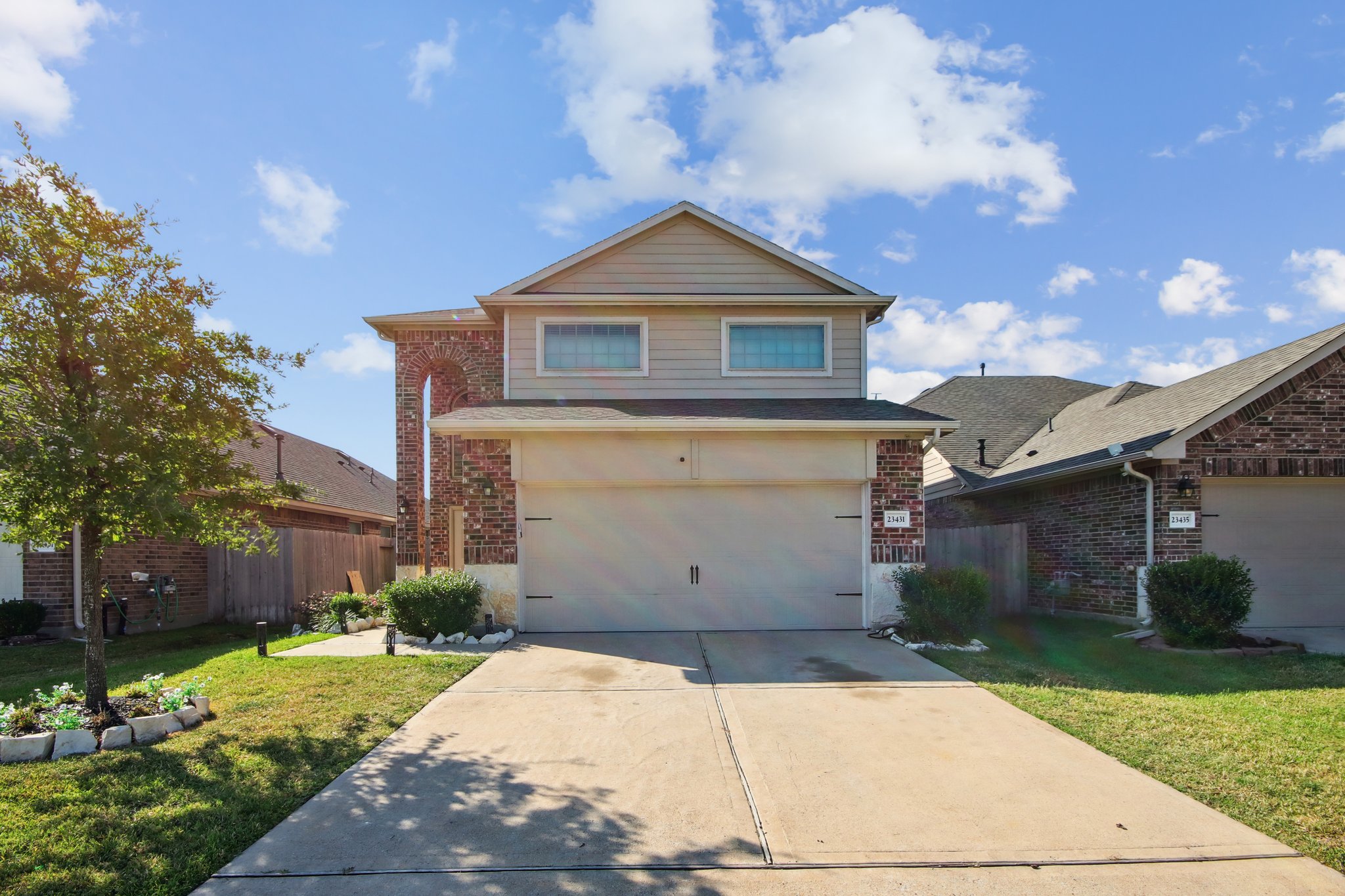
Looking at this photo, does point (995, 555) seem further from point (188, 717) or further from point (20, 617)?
point (20, 617)

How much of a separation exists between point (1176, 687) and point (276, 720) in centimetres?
840

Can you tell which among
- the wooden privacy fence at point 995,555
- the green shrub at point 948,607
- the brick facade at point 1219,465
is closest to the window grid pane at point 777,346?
the wooden privacy fence at point 995,555

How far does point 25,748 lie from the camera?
5305mm

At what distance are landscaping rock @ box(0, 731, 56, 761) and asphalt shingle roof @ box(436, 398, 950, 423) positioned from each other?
583 centimetres

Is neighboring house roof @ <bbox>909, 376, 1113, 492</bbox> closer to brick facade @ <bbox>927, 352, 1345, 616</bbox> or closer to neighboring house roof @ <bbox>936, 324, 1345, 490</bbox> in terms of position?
neighboring house roof @ <bbox>936, 324, 1345, 490</bbox>

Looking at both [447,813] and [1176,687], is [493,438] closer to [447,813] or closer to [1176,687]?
[447,813]

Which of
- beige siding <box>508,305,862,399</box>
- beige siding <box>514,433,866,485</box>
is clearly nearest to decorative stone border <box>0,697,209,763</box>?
beige siding <box>514,433,866,485</box>

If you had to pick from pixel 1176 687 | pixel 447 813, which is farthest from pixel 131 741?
pixel 1176 687

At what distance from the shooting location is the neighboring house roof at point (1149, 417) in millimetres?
10789

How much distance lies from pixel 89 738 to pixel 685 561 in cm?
704

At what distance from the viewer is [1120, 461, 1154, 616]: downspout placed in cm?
1080

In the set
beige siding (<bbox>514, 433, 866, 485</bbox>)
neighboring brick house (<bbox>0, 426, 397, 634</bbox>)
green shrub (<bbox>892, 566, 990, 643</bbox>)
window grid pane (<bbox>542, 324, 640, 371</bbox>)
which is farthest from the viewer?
window grid pane (<bbox>542, 324, 640, 371</bbox>)

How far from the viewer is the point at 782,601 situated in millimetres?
10969

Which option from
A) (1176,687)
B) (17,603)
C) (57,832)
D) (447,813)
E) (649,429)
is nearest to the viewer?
(57,832)
